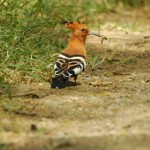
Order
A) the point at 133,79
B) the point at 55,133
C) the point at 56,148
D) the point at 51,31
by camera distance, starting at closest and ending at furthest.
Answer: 1. the point at 56,148
2. the point at 55,133
3. the point at 133,79
4. the point at 51,31

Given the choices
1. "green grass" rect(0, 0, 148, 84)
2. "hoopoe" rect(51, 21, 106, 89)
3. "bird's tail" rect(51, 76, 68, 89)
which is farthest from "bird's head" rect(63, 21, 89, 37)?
"bird's tail" rect(51, 76, 68, 89)

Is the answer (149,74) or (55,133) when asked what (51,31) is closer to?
(149,74)

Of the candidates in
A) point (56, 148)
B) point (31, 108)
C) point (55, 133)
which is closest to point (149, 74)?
point (31, 108)

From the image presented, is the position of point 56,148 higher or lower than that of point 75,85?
lower

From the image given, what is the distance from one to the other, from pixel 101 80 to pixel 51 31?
1418 millimetres

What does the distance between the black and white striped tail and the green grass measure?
0.28m

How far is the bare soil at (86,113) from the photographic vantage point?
12.9 feet

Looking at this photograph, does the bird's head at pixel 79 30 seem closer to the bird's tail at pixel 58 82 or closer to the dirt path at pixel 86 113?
A: the dirt path at pixel 86 113

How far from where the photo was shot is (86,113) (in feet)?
16.0

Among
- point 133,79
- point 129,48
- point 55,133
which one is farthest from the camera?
point 129,48

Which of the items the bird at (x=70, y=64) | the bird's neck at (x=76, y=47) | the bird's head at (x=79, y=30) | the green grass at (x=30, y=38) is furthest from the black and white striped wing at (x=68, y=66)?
the bird's head at (x=79, y=30)

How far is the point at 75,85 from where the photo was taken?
19.8ft

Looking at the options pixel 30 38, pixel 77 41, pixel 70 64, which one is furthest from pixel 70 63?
pixel 30 38

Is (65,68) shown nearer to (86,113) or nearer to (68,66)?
(68,66)
